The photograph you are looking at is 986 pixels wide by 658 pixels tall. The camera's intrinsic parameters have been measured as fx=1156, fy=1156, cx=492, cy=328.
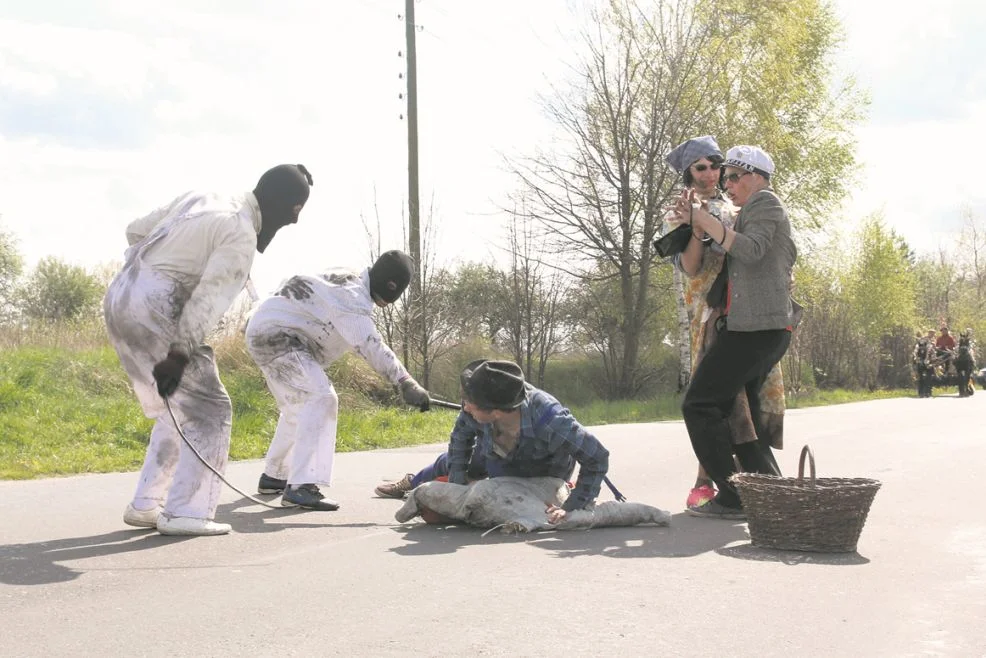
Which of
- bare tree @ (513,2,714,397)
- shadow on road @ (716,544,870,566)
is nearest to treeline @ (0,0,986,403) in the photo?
bare tree @ (513,2,714,397)

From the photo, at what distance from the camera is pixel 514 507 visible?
6.57 metres

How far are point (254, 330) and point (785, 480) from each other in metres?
3.57

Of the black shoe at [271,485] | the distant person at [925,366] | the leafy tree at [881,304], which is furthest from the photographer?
the leafy tree at [881,304]

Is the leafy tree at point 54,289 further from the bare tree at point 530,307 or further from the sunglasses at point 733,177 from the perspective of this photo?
the sunglasses at point 733,177

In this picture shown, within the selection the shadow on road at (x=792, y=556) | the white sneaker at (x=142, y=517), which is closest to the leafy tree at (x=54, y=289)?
the white sneaker at (x=142, y=517)

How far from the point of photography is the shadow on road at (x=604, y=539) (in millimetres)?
6004

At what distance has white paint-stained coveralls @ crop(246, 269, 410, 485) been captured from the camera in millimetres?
7406

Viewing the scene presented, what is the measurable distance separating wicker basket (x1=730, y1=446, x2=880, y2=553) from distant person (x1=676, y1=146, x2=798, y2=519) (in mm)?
868

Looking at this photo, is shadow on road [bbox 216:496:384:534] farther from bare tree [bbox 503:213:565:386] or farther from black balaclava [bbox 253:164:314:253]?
bare tree [bbox 503:213:565:386]

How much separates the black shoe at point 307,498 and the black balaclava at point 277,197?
5.61 ft

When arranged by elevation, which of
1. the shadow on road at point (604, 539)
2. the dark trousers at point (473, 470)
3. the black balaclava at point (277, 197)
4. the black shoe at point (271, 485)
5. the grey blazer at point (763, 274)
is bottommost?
the shadow on road at point (604, 539)

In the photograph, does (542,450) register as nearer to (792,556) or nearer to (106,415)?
(792,556)

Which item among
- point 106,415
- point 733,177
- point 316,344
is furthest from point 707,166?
point 106,415

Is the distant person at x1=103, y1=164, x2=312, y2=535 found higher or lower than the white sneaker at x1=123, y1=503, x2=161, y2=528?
higher
